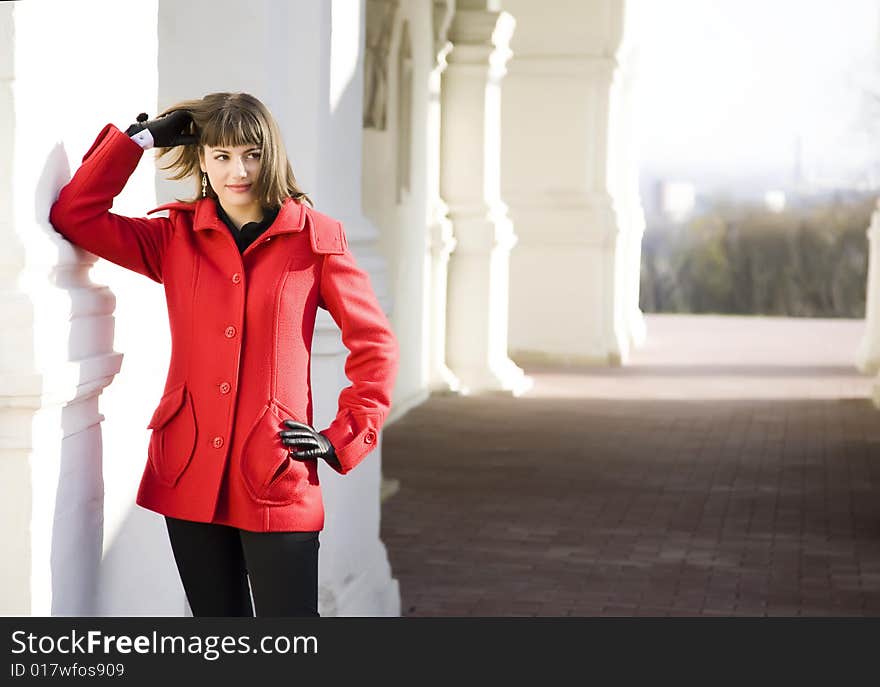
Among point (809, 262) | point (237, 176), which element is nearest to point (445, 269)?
point (237, 176)

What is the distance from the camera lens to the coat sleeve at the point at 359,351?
3.13 meters

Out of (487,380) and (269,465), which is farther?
(487,380)

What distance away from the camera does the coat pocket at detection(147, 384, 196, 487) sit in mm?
3066

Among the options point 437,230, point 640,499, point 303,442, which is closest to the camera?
point 303,442

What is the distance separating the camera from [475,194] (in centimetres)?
1342

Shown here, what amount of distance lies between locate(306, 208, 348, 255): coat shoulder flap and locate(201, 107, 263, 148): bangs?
199 millimetres

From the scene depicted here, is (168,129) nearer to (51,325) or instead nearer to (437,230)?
(51,325)

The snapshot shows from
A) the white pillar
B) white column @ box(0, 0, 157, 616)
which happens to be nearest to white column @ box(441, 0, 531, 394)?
the white pillar

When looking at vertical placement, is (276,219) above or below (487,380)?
above

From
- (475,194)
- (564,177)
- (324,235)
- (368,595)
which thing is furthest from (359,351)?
(564,177)

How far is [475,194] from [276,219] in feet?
34.2

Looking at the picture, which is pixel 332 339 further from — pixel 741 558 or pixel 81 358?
pixel 741 558

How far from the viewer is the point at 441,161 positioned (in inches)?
528
